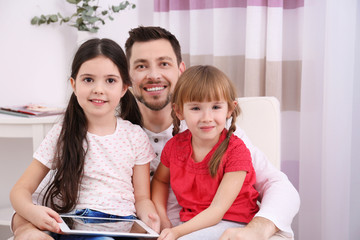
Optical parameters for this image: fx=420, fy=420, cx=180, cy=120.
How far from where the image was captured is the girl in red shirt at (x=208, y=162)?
1253 millimetres

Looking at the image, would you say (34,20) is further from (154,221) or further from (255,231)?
(255,231)

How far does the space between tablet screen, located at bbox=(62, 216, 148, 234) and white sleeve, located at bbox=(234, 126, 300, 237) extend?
378 mm

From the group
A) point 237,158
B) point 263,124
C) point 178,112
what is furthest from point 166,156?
point 263,124

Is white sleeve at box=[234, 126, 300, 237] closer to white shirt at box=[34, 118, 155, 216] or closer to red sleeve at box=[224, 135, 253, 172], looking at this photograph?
red sleeve at box=[224, 135, 253, 172]

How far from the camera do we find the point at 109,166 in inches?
55.1

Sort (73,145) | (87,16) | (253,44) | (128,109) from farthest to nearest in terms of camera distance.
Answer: (87,16) → (253,44) → (128,109) → (73,145)

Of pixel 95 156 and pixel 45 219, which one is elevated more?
pixel 95 156

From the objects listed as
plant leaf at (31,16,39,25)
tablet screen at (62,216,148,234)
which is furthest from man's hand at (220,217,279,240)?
plant leaf at (31,16,39,25)

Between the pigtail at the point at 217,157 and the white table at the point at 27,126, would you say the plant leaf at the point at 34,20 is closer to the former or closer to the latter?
Answer: the white table at the point at 27,126

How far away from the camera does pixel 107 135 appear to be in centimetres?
143

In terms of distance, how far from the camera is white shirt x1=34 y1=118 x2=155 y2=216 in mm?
1360

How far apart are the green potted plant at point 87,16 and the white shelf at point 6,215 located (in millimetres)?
1179

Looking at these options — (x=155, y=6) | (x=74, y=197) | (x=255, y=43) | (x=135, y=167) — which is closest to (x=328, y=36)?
(x=255, y=43)

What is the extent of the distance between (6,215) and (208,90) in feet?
5.89
